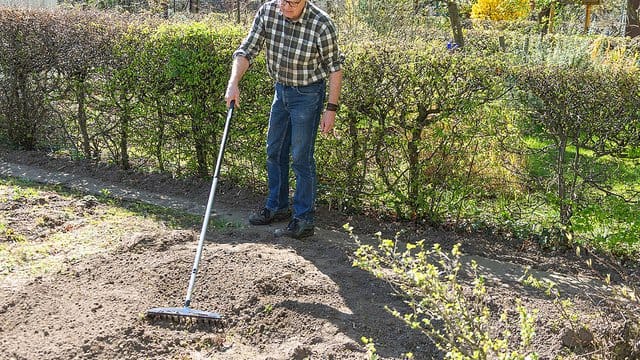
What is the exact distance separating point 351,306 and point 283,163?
5.77ft

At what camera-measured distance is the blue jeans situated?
505cm

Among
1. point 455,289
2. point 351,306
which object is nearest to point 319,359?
point 351,306

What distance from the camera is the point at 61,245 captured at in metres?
5.05

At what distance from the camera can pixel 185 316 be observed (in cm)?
387

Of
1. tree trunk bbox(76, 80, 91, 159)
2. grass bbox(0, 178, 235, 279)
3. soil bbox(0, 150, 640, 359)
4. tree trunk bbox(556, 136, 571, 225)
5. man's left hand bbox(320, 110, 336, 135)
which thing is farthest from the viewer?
tree trunk bbox(76, 80, 91, 159)

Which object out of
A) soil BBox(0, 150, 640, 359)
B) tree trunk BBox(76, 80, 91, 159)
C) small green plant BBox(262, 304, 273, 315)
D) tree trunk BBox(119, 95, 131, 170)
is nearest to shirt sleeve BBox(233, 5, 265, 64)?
soil BBox(0, 150, 640, 359)

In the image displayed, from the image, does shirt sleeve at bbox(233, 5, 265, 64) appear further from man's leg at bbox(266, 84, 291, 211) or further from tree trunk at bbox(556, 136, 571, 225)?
tree trunk at bbox(556, 136, 571, 225)

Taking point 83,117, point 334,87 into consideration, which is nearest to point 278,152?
point 334,87

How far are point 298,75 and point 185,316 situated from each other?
203cm

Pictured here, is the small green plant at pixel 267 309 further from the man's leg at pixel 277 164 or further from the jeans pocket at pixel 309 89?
the jeans pocket at pixel 309 89

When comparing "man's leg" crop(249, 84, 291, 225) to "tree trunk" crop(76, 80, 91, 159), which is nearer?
"man's leg" crop(249, 84, 291, 225)

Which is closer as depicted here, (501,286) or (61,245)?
(501,286)

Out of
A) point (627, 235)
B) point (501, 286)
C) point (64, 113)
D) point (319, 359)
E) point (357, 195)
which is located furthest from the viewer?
point (64, 113)

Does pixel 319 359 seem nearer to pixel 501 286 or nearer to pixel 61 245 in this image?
pixel 501 286
